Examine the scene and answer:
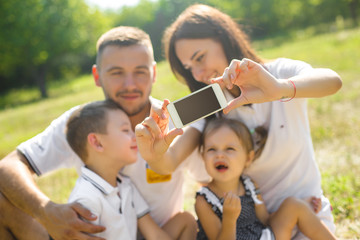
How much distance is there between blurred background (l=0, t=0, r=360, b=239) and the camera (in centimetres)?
458

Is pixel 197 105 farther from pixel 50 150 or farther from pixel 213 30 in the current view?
pixel 50 150

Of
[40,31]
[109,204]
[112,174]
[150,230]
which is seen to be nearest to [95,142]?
[112,174]

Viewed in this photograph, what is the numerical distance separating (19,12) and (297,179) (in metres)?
25.4

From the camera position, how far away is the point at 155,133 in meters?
2.09

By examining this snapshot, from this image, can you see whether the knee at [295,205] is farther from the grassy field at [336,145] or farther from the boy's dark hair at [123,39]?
the boy's dark hair at [123,39]

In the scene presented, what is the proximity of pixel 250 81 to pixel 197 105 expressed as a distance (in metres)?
0.41

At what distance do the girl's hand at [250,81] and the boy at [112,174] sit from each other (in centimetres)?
112

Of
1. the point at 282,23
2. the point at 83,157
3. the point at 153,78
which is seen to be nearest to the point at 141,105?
the point at 153,78

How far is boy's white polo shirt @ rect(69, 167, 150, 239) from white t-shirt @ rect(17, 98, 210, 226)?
220mm

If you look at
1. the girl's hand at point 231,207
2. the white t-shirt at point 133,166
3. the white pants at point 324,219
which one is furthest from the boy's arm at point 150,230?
the white pants at point 324,219

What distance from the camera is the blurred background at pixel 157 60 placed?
4578mm

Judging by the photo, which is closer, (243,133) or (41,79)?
(243,133)

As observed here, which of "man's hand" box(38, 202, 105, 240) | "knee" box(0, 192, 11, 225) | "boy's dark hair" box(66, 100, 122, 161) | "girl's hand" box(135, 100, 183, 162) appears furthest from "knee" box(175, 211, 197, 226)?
"knee" box(0, 192, 11, 225)

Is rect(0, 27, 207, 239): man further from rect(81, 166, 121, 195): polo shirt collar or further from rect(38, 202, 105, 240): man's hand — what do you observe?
rect(81, 166, 121, 195): polo shirt collar
